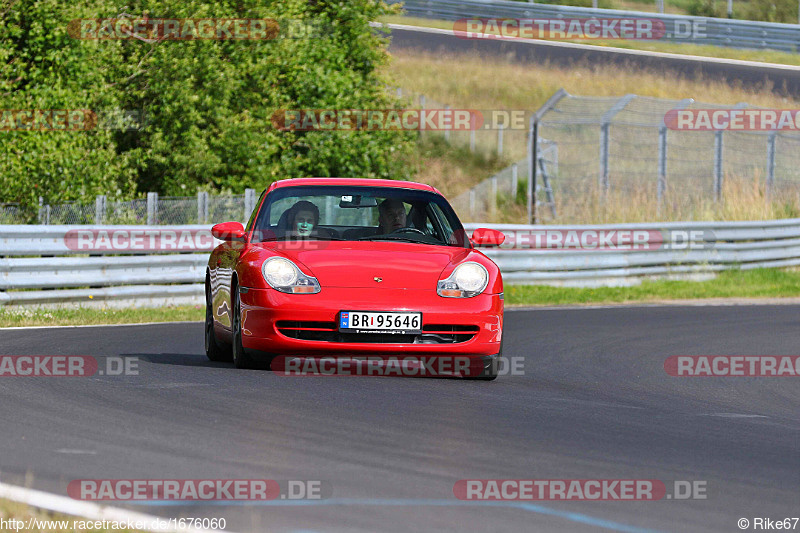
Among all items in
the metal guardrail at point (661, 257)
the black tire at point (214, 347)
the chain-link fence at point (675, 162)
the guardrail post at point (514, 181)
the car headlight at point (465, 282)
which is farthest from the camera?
the guardrail post at point (514, 181)

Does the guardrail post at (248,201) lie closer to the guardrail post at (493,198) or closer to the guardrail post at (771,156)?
the guardrail post at (493,198)

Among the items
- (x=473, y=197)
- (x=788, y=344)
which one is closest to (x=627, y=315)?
(x=788, y=344)

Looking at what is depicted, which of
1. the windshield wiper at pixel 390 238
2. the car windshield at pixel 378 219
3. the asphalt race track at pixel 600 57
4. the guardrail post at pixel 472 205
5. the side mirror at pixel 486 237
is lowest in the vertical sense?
the guardrail post at pixel 472 205

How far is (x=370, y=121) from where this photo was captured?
88.4 feet

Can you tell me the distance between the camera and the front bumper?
8766 mm

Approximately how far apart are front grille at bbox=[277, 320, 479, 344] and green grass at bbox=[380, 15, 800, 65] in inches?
1386

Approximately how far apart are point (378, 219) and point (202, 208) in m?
9.31

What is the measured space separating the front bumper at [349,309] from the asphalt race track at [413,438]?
24 centimetres

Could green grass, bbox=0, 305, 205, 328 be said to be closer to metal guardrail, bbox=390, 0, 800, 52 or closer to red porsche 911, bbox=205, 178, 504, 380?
red porsche 911, bbox=205, 178, 504, 380

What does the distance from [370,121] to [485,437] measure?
20.6m

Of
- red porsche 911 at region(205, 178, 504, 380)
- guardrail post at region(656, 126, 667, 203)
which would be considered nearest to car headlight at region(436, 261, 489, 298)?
red porsche 911 at region(205, 178, 504, 380)

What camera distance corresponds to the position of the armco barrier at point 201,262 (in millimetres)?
14719

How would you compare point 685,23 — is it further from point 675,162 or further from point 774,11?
point 675,162

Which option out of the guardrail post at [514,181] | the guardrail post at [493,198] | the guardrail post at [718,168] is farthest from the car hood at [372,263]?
the guardrail post at [514,181]
